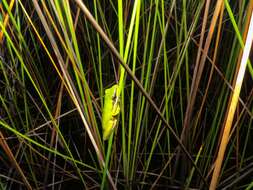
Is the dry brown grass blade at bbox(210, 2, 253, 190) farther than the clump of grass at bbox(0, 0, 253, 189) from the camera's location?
No

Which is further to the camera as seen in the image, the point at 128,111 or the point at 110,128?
the point at 128,111

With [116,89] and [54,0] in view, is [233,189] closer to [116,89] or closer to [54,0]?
[116,89]

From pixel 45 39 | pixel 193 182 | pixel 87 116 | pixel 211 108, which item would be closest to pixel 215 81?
pixel 211 108

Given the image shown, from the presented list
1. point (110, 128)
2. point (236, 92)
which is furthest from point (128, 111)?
point (236, 92)

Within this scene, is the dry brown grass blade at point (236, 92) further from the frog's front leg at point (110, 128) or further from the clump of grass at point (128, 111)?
the frog's front leg at point (110, 128)

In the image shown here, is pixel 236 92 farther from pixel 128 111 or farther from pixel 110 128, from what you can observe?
pixel 128 111

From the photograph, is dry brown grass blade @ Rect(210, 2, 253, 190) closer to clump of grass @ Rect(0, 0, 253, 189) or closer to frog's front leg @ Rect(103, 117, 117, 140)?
clump of grass @ Rect(0, 0, 253, 189)

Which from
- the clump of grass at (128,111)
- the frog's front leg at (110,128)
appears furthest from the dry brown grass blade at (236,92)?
the frog's front leg at (110,128)

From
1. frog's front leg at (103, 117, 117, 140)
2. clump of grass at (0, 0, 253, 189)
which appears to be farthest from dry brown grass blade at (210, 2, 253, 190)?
frog's front leg at (103, 117, 117, 140)

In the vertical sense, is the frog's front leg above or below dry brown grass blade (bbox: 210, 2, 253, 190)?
below

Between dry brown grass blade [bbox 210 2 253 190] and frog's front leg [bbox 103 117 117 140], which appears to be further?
frog's front leg [bbox 103 117 117 140]

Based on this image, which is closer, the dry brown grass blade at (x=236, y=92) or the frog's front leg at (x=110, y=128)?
the dry brown grass blade at (x=236, y=92)

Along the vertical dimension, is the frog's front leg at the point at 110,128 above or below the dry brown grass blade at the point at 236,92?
below
